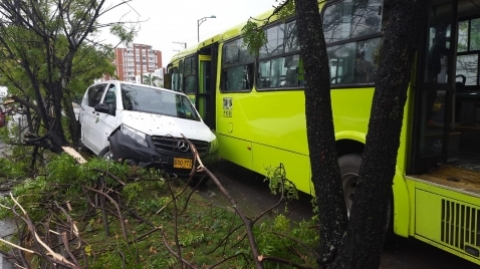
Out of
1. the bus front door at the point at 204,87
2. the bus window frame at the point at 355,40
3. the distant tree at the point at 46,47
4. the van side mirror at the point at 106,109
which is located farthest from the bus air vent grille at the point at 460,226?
the distant tree at the point at 46,47

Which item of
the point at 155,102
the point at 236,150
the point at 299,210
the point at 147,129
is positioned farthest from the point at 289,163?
the point at 155,102

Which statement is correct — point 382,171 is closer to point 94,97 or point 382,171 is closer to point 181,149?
point 181,149

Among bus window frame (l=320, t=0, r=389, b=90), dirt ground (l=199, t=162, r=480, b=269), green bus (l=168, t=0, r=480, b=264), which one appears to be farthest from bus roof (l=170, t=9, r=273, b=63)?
dirt ground (l=199, t=162, r=480, b=269)

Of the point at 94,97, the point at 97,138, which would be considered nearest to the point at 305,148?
the point at 97,138

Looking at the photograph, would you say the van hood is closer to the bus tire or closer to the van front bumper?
the van front bumper

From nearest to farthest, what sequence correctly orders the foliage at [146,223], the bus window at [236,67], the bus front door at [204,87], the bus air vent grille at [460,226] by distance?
the bus air vent grille at [460,226] → the foliage at [146,223] → the bus window at [236,67] → the bus front door at [204,87]

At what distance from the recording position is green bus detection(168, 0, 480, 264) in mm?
3357

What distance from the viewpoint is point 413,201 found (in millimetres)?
3551

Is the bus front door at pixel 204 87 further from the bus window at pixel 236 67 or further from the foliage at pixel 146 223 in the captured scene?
the foliage at pixel 146 223

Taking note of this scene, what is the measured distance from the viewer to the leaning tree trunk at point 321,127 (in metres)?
2.36

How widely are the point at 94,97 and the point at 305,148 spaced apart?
5.48 meters

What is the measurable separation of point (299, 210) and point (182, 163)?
1982 millimetres

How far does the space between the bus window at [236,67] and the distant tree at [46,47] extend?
2.55 meters

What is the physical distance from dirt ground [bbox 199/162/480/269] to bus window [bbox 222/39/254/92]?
181cm
